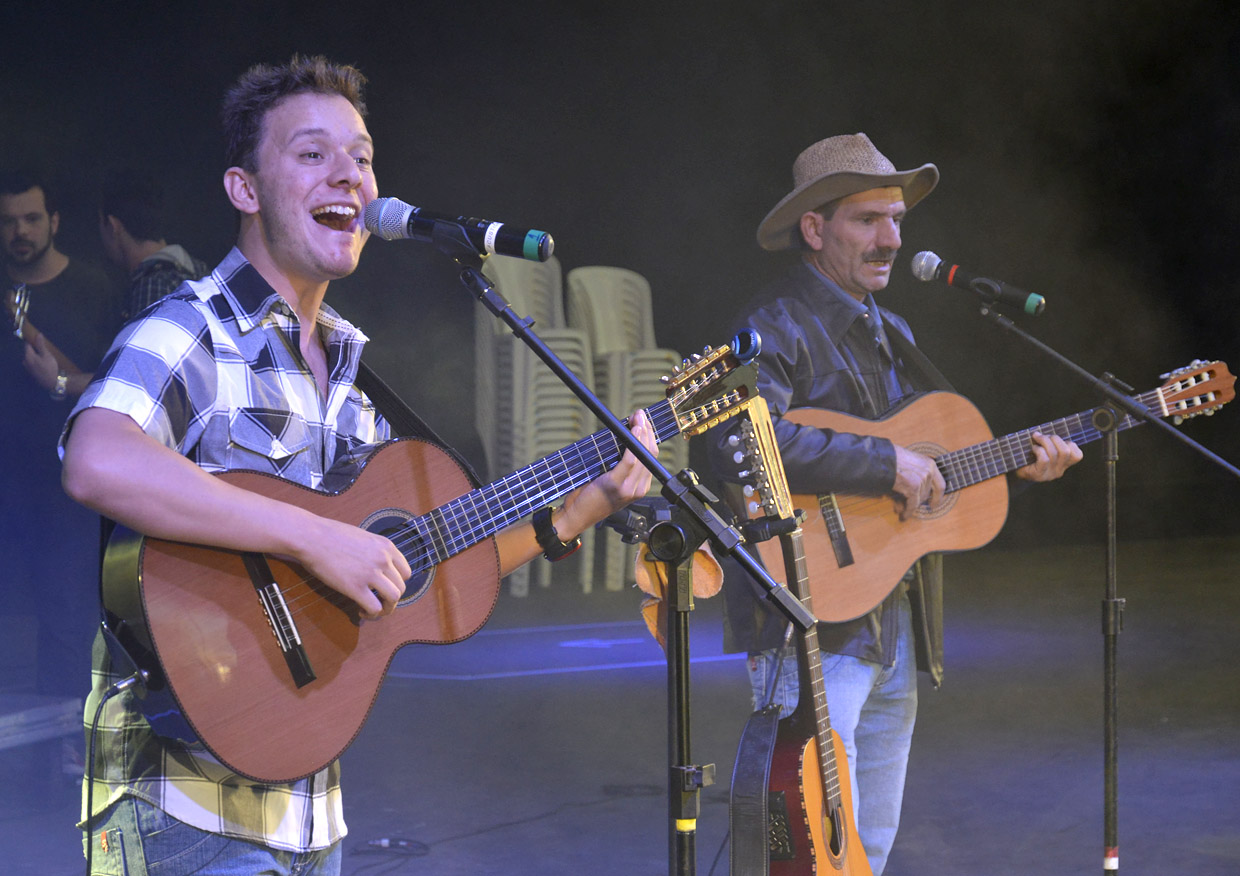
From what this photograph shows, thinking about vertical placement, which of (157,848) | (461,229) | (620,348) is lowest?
(157,848)

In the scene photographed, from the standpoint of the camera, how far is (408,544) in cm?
192

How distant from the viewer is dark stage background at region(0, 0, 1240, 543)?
6574mm

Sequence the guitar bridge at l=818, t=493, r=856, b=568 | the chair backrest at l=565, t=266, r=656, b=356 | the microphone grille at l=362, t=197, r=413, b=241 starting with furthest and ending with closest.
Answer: the chair backrest at l=565, t=266, r=656, b=356, the guitar bridge at l=818, t=493, r=856, b=568, the microphone grille at l=362, t=197, r=413, b=241

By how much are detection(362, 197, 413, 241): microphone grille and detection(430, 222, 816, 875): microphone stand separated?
0.20 ft

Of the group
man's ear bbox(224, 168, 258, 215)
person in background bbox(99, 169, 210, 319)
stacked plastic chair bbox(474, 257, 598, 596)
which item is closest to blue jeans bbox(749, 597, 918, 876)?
man's ear bbox(224, 168, 258, 215)

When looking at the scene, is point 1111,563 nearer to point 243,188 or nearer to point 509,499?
point 509,499

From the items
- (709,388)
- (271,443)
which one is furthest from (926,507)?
(271,443)

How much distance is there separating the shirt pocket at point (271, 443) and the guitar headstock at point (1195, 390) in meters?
2.24

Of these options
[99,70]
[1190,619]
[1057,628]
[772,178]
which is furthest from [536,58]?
[1190,619]

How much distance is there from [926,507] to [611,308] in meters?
5.25

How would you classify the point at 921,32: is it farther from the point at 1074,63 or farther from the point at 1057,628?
the point at 1057,628

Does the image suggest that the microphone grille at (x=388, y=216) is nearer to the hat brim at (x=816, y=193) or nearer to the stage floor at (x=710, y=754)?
the hat brim at (x=816, y=193)

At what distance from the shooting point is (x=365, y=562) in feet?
5.56

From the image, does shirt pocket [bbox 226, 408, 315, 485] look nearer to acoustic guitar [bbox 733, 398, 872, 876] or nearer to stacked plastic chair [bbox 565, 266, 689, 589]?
acoustic guitar [bbox 733, 398, 872, 876]
